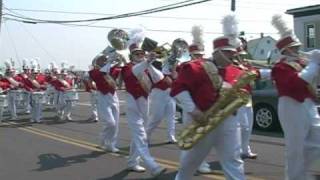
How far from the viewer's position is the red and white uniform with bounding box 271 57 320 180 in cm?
665

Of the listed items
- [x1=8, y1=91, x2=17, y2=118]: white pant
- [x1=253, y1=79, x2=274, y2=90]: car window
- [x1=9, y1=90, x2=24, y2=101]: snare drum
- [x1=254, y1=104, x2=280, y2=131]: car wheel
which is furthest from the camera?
[x1=9, y1=90, x2=24, y2=101]: snare drum

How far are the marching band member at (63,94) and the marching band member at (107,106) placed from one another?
28.4ft

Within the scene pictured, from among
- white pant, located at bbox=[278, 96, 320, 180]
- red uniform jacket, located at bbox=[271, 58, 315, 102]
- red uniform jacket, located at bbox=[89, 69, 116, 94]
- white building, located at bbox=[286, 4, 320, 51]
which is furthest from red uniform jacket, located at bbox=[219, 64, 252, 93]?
white building, located at bbox=[286, 4, 320, 51]

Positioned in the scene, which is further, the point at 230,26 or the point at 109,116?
the point at 109,116

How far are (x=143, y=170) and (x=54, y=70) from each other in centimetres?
1373

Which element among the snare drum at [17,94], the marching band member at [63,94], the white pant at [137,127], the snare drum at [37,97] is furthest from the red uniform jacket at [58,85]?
the white pant at [137,127]

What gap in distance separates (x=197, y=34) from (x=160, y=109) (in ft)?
13.3

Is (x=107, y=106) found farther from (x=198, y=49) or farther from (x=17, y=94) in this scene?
(x=17, y=94)

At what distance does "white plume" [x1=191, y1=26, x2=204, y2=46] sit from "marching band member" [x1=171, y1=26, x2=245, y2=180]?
55.1 inches


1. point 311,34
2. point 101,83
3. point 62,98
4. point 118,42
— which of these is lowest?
point 62,98

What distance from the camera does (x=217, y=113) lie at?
247 inches

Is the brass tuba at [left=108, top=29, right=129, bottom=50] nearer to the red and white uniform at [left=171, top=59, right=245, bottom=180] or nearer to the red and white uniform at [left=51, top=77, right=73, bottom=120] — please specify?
the red and white uniform at [left=171, top=59, right=245, bottom=180]

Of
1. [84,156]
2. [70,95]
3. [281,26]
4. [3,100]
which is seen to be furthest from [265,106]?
[3,100]

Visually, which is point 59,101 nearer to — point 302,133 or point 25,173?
point 25,173
